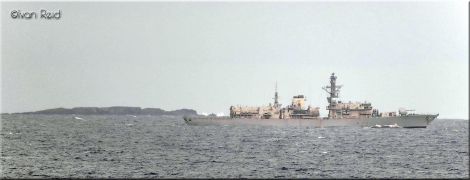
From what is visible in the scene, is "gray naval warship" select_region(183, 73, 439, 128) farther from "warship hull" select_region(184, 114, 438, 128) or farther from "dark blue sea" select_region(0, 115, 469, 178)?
"dark blue sea" select_region(0, 115, 469, 178)

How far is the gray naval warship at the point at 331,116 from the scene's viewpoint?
4919 inches

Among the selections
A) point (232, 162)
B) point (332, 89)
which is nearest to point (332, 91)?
point (332, 89)

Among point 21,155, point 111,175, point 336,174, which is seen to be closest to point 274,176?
point 336,174

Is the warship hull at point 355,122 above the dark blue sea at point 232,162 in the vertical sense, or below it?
above

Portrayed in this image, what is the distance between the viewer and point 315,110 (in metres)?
128

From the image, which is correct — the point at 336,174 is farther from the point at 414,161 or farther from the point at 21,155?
the point at 21,155

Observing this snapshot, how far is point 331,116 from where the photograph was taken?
5039 inches

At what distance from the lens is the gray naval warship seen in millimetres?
124938

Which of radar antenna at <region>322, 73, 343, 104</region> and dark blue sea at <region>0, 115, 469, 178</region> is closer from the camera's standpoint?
dark blue sea at <region>0, 115, 469, 178</region>

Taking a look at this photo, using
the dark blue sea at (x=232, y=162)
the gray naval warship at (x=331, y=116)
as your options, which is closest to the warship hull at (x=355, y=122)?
the gray naval warship at (x=331, y=116)

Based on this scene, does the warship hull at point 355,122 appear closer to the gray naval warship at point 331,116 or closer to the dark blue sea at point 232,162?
the gray naval warship at point 331,116

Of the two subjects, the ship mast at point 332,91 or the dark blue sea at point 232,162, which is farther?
the ship mast at point 332,91

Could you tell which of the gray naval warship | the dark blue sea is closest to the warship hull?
the gray naval warship

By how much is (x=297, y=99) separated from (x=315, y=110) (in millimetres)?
5711
